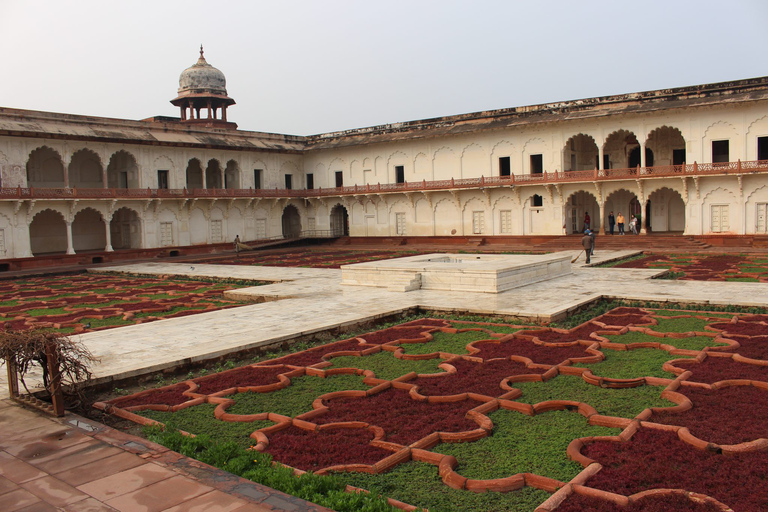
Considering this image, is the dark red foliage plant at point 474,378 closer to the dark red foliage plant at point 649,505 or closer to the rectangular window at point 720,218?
the dark red foliage plant at point 649,505

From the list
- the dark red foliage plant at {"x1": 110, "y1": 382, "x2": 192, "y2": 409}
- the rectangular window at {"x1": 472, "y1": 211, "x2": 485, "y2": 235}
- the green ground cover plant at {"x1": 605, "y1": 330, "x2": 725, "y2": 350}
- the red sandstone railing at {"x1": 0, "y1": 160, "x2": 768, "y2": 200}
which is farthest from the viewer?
the rectangular window at {"x1": 472, "y1": 211, "x2": 485, "y2": 235}

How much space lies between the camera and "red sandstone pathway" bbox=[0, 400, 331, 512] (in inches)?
145

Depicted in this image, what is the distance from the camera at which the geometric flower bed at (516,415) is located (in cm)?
395

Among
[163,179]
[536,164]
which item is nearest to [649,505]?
[536,164]

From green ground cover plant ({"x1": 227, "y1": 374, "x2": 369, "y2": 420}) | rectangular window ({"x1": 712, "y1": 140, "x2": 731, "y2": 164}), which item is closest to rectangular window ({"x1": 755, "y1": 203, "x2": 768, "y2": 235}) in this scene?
rectangular window ({"x1": 712, "y1": 140, "x2": 731, "y2": 164})

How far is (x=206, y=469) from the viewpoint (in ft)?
13.9

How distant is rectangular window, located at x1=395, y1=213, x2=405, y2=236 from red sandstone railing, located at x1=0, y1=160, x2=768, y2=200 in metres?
1.86

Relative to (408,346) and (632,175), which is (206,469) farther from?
(632,175)

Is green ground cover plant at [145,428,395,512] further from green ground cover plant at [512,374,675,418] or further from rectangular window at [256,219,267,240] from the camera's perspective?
rectangular window at [256,219,267,240]

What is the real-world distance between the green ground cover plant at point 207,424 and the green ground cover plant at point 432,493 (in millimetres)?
1192

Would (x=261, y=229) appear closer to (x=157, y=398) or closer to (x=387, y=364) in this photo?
(x=387, y=364)

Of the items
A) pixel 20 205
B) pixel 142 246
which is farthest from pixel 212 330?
pixel 142 246

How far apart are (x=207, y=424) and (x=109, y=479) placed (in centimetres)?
137

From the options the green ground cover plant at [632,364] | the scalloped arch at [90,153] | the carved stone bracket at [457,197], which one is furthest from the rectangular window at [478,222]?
the green ground cover plant at [632,364]
